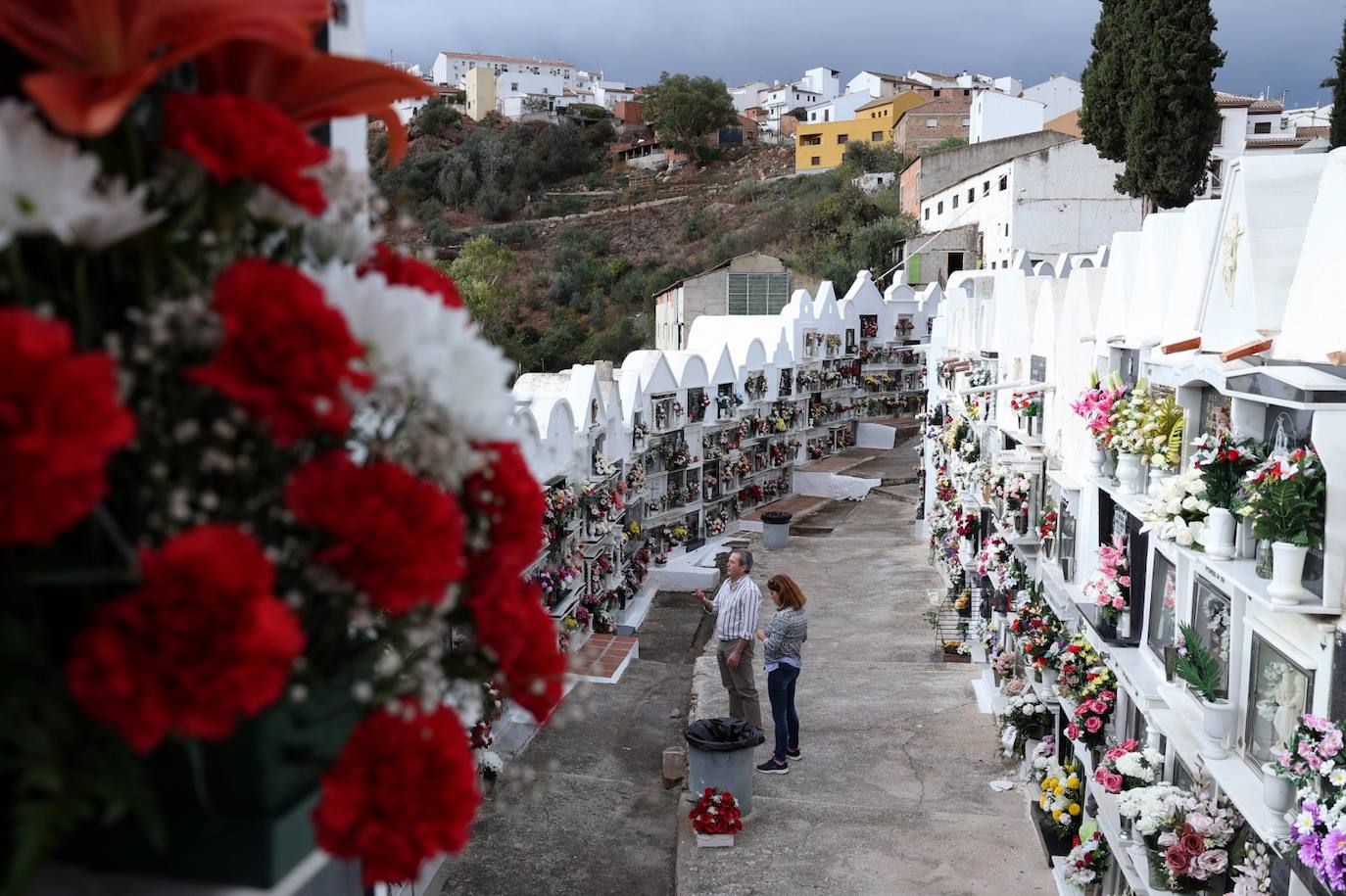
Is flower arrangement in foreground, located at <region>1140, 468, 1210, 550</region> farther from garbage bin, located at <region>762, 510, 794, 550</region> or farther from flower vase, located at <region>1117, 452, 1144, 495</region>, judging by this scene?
garbage bin, located at <region>762, 510, 794, 550</region>

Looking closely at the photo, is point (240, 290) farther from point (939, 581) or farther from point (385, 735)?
point (939, 581)

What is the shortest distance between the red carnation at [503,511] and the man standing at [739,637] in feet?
29.3

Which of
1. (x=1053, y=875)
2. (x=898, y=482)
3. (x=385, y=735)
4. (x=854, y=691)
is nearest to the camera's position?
(x=385, y=735)

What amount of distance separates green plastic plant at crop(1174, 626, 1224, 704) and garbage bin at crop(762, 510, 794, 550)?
47.2 ft

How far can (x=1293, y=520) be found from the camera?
5.24m

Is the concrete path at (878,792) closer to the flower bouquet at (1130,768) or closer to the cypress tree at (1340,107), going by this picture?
the flower bouquet at (1130,768)

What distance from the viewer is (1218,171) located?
30500 mm

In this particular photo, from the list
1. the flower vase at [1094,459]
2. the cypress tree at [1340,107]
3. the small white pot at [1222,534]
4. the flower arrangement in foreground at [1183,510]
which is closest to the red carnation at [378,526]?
the small white pot at [1222,534]

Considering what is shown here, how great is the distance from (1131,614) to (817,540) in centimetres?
1339

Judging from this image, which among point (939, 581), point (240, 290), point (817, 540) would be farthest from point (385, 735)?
point (817, 540)

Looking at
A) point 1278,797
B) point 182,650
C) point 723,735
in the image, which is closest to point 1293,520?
point 1278,797

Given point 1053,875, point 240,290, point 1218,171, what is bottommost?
point 1053,875

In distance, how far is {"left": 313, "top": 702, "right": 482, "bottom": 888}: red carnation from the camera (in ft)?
5.32

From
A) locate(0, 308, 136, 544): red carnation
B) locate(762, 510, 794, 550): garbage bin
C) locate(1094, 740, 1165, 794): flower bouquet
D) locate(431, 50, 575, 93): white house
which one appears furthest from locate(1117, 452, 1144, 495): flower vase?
locate(431, 50, 575, 93): white house
